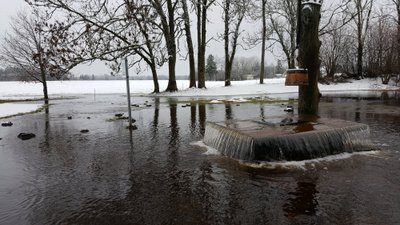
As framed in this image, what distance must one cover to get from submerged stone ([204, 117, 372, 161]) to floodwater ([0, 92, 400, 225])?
25cm

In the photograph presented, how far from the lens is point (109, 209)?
14.7ft

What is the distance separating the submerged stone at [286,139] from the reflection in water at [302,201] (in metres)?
1.22

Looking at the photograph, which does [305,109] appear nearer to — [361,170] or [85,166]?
[361,170]

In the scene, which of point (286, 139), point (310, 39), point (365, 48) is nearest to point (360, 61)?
point (365, 48)

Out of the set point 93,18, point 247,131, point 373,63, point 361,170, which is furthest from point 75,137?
point 373,63

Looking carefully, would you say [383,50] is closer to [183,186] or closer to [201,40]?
[201,40]

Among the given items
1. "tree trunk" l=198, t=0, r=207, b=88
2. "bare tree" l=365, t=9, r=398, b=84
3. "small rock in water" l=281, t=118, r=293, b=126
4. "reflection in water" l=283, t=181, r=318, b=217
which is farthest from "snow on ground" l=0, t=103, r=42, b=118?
"bare tree" l=365, t=9, r=398, b=84

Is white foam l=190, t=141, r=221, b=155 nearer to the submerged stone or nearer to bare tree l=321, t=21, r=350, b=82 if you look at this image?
the submerged stone

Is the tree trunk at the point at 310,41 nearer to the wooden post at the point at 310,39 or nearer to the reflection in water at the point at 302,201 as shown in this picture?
the wooden post at the point at 310,39

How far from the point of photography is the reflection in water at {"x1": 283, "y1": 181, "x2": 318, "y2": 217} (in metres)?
4.28

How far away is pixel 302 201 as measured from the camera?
181 inches

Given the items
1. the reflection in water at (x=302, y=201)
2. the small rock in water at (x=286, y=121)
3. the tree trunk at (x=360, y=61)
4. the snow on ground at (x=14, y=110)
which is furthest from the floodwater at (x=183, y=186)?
the tree trunk at (x=360, y=61)

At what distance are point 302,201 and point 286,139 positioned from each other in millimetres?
1977

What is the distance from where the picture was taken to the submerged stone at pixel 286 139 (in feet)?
21.1
